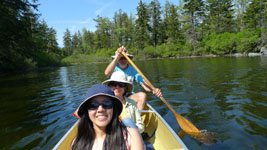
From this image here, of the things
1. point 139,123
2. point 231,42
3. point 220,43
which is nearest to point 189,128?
point 139,123

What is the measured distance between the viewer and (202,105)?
495cm

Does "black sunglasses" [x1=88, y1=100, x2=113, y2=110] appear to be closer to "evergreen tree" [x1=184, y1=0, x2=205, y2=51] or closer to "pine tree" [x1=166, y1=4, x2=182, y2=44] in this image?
"evergreen tree" [x1=184, y1=0, x2=205, y2=51]

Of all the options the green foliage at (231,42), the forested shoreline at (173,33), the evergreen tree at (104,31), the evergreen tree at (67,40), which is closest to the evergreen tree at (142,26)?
the forested shoreline at (173,33)

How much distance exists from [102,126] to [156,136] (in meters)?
1.66

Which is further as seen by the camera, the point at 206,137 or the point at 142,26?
the point at 142,26

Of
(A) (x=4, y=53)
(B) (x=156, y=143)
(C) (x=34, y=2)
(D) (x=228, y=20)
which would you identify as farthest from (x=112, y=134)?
(D) (x=228, y=20)

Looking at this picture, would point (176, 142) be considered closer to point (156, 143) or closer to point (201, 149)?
point (156, 143)

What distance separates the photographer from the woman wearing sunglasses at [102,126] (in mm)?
1497

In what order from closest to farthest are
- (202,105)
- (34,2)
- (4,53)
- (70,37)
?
(202,105), (4,53), (34,2), (70,37)

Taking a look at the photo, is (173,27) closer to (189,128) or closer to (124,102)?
(189,128)

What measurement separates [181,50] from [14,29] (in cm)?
3247

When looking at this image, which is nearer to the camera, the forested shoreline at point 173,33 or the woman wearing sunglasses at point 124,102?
the woman wearing sunglasses at point 124,102

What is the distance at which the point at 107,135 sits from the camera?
159cm

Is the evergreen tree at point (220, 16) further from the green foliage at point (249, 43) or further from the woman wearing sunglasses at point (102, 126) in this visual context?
the woman wearing sunglasses at point (102, 126)
